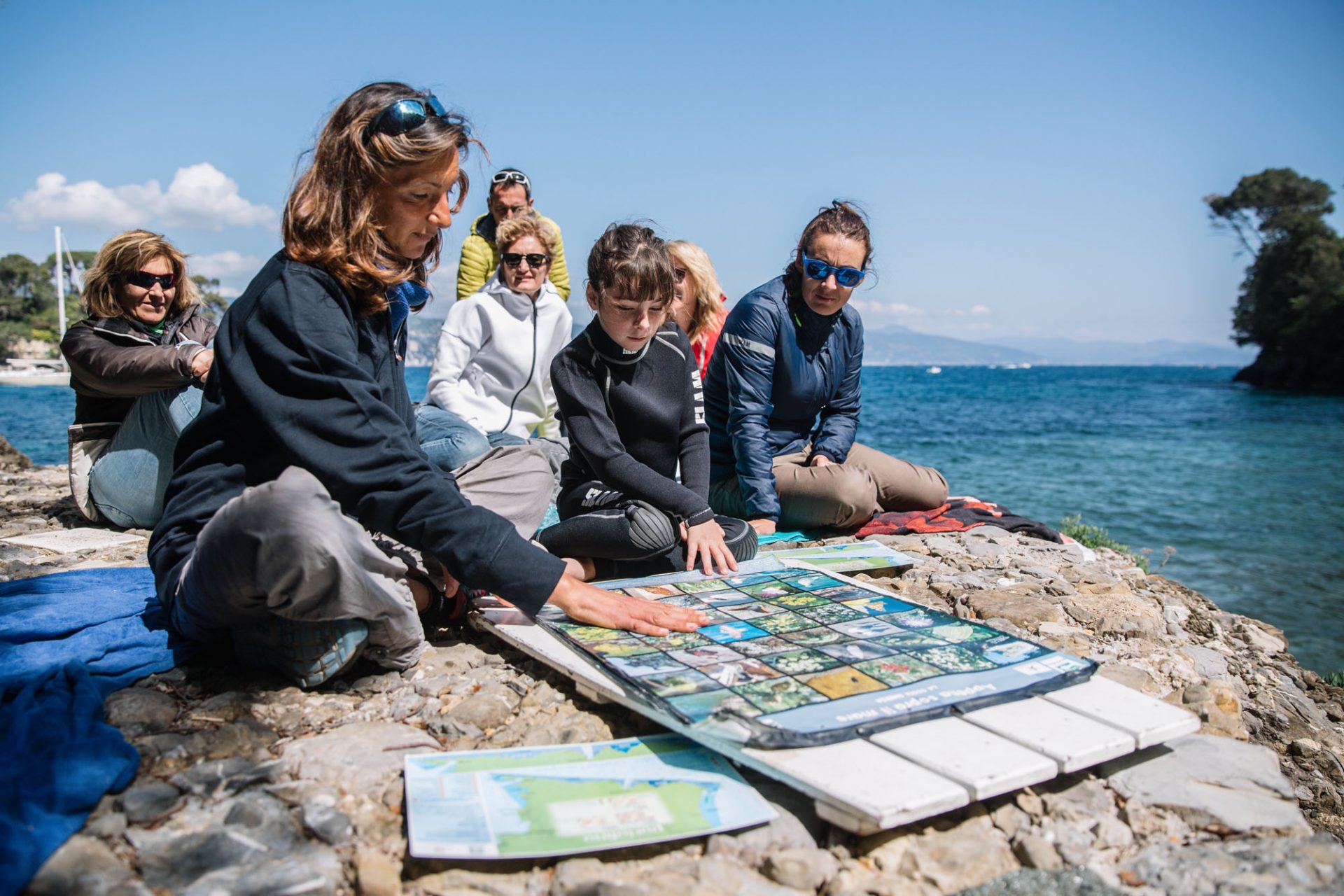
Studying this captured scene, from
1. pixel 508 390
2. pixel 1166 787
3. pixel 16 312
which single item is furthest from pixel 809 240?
pixel 16 312

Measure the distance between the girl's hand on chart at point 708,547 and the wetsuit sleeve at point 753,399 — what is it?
125 centimetres

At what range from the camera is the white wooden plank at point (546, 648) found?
7.64 feet

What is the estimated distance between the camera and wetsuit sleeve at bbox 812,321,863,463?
5.01m

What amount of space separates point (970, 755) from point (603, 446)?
200cm

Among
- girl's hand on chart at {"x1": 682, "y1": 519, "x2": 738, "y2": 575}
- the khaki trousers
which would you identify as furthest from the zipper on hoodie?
girl's hand on chart at {"x1": 682, "y1": 519, "x2": 738, "y2": 575}

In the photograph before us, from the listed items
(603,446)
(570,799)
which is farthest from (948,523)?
(570,799)

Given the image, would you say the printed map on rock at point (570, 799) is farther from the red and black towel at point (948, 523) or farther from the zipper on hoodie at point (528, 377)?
the zipper on hoodie at point (528, 377)

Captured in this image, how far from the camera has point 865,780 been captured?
5.91 ft

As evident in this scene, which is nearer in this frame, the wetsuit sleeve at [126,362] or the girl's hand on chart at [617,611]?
the girl's hand on chart at [617,611]

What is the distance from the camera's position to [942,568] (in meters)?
4.16

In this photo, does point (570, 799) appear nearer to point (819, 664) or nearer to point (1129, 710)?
point (819, 664)

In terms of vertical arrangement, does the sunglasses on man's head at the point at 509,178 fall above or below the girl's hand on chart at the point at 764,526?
above

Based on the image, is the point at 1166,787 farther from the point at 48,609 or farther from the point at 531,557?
the point at 48,609

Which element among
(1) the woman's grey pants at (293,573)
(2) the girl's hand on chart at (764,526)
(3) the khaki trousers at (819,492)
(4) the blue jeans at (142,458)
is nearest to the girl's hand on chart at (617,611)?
(1) the woman's grey pants at (293,573)
